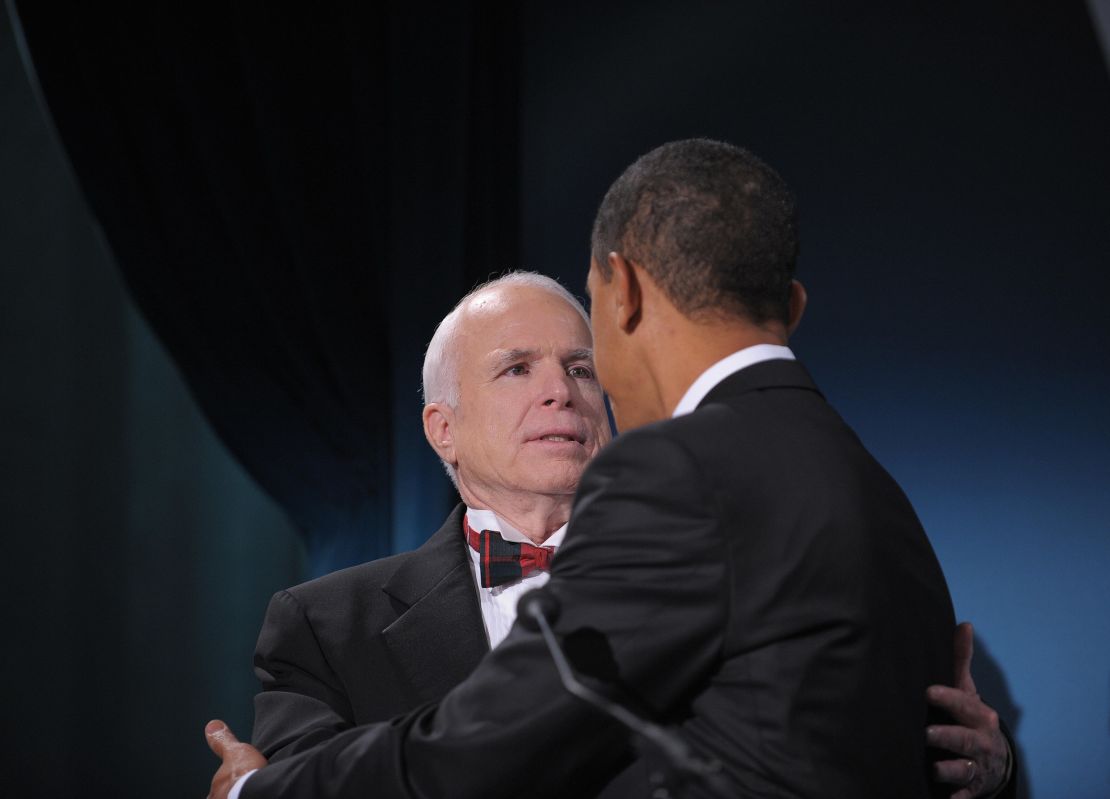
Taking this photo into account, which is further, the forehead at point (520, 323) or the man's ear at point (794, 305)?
the forehead at point (520, 323)

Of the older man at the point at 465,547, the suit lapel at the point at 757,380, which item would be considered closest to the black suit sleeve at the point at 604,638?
the suit lapel at the point at 757,380

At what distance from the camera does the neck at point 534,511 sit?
221 centimetres

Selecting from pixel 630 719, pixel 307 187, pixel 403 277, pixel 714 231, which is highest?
pixel 307 187

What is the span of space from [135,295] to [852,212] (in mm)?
2099

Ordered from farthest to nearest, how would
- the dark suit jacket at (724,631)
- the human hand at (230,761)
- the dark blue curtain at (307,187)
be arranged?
the dark blue curtain at (307,187), the human hand at (230,761), the dark suit jacket at (724,631)

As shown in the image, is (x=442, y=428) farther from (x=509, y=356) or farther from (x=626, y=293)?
(x=626, y=293)

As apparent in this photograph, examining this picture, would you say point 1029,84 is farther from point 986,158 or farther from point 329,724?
point 329,724

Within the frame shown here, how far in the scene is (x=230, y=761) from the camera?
65.1 inches

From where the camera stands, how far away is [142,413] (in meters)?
4.48

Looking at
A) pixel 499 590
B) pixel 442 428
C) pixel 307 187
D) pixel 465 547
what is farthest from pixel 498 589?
pixel 307 187

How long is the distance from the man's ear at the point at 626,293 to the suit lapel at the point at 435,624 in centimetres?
79

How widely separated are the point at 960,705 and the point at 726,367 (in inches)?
18.2

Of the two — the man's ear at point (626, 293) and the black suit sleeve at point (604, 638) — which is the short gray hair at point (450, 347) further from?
the black suit sleeve at point (604, 638)

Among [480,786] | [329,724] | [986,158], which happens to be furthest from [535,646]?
[986,158]
